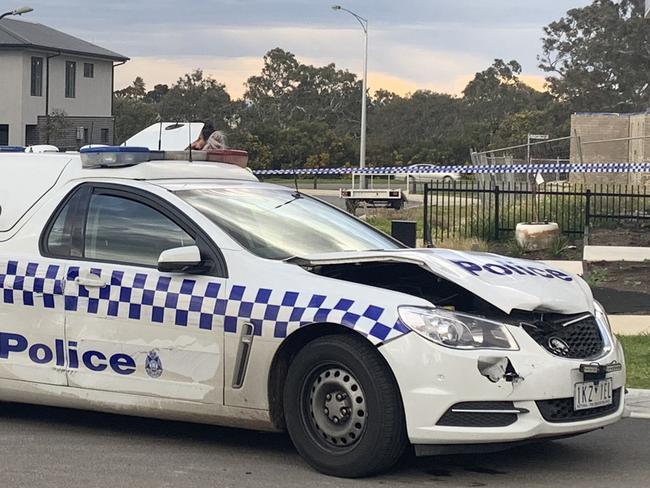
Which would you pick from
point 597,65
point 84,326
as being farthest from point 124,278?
point 597,65

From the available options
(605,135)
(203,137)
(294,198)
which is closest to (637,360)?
(294,198)

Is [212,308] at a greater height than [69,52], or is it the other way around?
[69,52]

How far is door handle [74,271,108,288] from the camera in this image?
6242 mm

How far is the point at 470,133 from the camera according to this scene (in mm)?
68500

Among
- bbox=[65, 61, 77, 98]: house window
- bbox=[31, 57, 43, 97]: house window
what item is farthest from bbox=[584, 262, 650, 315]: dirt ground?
bbox=[65, 61, 77, 98]: house window

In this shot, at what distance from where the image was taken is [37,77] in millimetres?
58875

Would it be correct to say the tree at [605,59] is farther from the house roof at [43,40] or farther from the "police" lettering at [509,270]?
the "police" lettering at [509,270]

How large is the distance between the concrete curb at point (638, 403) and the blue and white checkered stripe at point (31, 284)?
143 inches

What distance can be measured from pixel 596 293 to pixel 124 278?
8.22m

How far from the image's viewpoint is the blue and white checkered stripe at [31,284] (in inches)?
252

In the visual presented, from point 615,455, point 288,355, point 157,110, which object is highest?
point 157,110

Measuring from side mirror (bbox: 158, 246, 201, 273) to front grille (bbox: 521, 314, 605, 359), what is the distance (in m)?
1.70

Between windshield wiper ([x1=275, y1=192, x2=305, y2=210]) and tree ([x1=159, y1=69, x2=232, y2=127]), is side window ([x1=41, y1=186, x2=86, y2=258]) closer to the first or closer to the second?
windshield wiper ([x1=275, y1=192, x2=305, y2=210])

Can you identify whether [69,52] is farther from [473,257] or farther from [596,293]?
[473,257]
